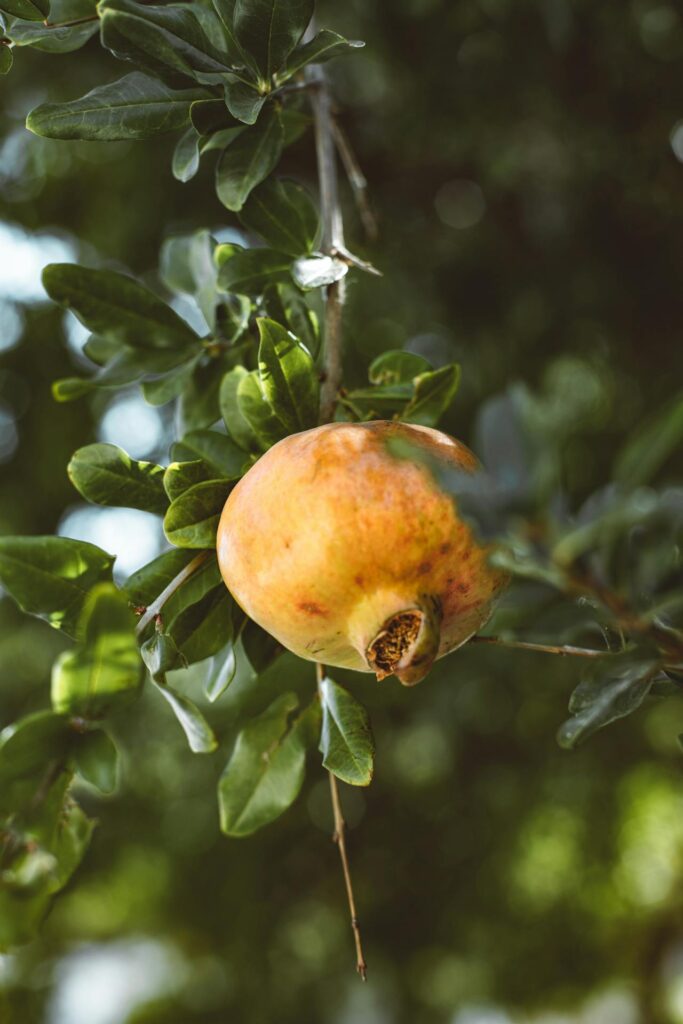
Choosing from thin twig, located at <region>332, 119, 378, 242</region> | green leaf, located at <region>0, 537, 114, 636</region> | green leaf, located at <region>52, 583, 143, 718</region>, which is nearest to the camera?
green leaf, located at <region>52, 583, 143, 718</region>

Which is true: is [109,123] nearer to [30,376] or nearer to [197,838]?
[30,376]

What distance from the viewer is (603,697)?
2.04 feet

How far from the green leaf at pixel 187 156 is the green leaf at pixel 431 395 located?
0.30m

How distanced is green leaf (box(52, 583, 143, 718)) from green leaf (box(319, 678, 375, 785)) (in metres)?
0.21

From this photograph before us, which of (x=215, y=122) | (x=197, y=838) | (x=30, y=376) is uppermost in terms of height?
(x=215, y=122)

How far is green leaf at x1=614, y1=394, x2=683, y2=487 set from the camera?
0.41 metres

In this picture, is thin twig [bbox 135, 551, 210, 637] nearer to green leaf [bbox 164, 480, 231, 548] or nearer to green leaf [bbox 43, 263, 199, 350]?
green leaf [bbox 164, 480, 231, 548]

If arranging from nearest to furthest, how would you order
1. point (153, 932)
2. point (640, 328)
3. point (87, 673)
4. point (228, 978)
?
point (87, 673) → point (640, 328) → point (228, 978) → point (153, 932)

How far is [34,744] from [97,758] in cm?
5

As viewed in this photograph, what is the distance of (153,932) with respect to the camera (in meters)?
4.48

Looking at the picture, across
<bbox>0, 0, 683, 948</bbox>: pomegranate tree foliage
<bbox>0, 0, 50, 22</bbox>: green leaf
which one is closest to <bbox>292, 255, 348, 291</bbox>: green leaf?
<bbox>0, 0, 683, 948</bbox>: pomegranate tree foliage

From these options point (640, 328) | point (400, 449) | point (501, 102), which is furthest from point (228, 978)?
point (400, 449)

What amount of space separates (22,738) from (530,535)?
1.24ft

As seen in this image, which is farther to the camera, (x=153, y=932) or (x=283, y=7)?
(x=153, y=932)
